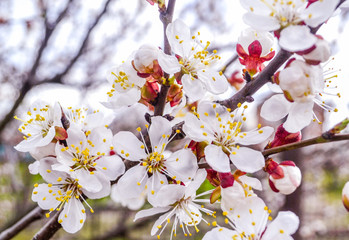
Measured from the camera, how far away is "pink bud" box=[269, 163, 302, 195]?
2.77 ft

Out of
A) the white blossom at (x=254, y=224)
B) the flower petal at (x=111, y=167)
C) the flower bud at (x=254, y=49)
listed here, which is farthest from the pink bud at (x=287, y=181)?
the flower petal at (x=111, y=167)

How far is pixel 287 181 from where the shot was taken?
2.78 feet

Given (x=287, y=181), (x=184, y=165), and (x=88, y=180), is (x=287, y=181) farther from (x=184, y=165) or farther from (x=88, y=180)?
(x=88, y=180)

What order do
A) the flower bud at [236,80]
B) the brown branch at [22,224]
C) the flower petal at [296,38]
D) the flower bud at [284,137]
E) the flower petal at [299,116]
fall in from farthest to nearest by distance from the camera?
the flower bud at [236,80] < the brown branch at [22,224] < the flower bud at [284,137] < the flower petal at [299,116] < the flower petal at [296,38]

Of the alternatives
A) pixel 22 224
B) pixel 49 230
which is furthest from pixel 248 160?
pixel 22 224

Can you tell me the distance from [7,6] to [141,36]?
180 centimetres

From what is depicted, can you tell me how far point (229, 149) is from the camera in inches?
34.4

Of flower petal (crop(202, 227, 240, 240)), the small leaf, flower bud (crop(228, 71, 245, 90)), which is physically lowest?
flower petal (crop(202, 227, 240, 240))

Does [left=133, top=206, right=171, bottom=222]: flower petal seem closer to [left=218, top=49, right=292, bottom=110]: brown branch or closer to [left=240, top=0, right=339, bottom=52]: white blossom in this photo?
[left=218, top=49, right=292, bottom=110]: brown branch

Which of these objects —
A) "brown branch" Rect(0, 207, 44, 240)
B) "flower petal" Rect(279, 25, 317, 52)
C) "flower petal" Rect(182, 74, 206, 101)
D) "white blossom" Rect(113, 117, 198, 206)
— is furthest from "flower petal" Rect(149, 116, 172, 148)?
"brown branch" Rect(0, 207, 44, 240)

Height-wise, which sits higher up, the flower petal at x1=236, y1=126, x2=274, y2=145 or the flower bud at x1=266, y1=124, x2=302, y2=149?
the flower petal at x1=236, y1=126, x2=274, y2=145

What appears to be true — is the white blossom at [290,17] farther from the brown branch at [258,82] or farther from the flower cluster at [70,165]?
the flower cluster at [70,165]

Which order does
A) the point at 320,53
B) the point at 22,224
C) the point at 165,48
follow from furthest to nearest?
the point at 22,224
the point at 165,48
the point at 320,53

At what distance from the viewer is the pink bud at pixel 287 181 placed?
2.77ft
